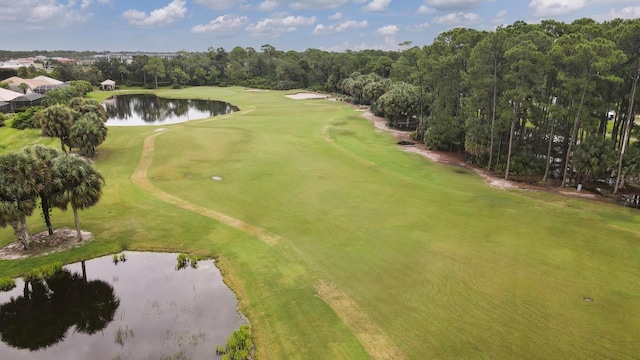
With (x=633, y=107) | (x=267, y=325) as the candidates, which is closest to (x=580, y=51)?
(x=633, y=107)

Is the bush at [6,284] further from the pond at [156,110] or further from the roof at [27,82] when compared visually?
the roof at [27,82]

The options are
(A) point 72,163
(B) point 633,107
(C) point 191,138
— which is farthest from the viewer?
(C) point 191,138

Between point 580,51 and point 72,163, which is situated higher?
point 580,51

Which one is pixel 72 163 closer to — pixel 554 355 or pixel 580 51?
pixel 554 355

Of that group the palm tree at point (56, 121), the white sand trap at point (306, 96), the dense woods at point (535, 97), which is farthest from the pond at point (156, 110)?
the dense woods at point (535, 97)

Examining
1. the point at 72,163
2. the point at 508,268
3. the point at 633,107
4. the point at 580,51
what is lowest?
the point at 508,268

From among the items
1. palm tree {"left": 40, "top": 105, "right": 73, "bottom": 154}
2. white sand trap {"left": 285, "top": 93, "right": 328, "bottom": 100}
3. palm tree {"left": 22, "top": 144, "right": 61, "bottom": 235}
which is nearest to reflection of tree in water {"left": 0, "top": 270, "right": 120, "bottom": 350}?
palm tree {"left": 22, "top": 144, "right": 61, "bottom": 235}

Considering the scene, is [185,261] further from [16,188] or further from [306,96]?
[306,96]

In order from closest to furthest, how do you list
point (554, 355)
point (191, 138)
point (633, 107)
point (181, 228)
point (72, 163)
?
point (554, 355)
point (72, 163)
point (181, 228)
point (633, 107)
point (191, 138)

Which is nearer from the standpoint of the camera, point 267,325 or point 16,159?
point 267,325
